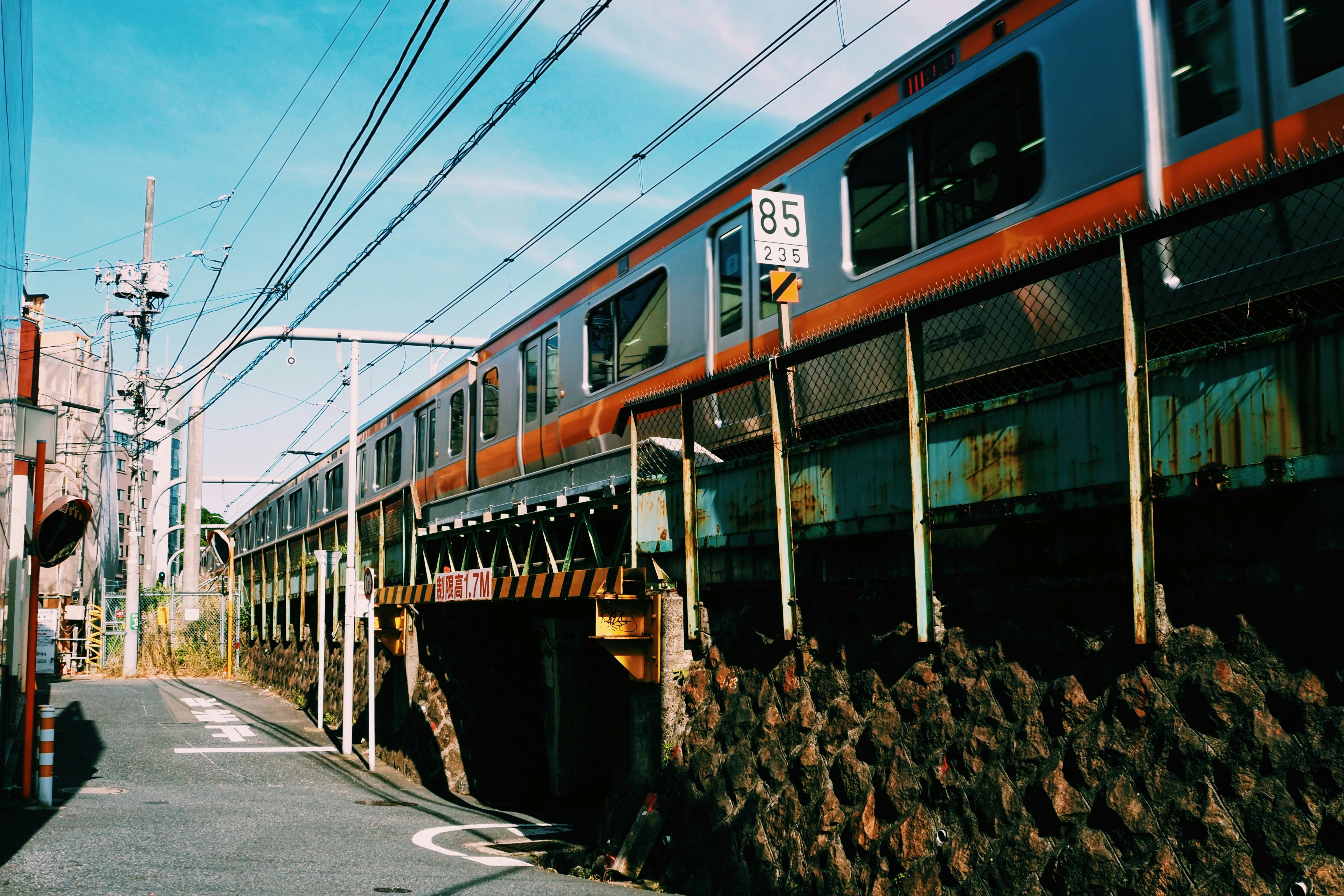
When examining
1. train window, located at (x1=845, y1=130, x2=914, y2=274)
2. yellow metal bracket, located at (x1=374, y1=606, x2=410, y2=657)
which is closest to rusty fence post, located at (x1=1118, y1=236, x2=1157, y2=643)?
train window, located at (x1=845, y1=130, x2=914, y2=274)

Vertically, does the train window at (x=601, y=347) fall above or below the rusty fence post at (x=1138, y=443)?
above

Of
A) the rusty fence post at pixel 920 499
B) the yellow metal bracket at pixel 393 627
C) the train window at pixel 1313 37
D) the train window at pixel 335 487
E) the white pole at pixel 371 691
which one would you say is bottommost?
the white pole at pixel 371 691

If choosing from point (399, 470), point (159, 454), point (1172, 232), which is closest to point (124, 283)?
point (399, 470)

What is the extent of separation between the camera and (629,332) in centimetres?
1184

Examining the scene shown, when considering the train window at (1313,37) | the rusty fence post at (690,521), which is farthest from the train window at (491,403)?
the train window at (1313,37)

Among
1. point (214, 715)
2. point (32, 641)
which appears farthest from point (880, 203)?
point (214, 715)

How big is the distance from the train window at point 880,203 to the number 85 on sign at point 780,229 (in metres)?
0.50

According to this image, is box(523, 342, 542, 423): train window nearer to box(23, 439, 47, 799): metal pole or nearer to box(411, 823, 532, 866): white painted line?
box(411, 823, 532, 866): white painted line

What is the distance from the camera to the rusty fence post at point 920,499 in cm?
664

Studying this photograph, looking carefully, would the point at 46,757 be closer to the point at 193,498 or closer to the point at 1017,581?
the point at 1017,581

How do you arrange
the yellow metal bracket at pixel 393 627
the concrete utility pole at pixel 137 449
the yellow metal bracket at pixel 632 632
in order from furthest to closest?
the concrete utility pole at pixel 137 449 → the yellow metal bracket at pixel 393 627 → the yellow metal bracket at pixel 632 632

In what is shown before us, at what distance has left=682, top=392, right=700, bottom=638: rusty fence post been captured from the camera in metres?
9.16

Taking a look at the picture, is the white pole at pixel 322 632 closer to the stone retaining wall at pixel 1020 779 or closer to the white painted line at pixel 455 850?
the white painted line at pixel 455 850

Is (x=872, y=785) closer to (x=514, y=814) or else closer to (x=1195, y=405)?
(x=1195, y=405)
